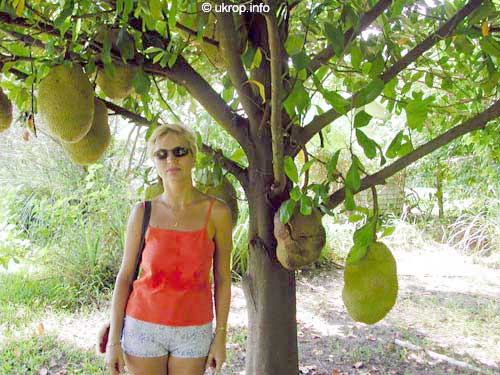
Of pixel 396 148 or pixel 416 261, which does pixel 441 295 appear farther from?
pixel 396 148

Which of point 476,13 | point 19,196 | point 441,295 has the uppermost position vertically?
point 476,13

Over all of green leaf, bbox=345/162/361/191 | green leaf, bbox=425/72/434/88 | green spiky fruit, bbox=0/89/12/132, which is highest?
green leaf, bbox=425/72/434/88

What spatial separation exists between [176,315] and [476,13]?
42.1 inches

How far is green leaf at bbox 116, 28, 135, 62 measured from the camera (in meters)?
1.26

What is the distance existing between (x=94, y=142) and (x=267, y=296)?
2.50 feet

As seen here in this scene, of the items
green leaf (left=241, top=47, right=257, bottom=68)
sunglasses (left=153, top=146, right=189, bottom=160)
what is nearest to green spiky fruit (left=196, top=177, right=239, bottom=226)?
sunglasses (left=153, top=146, right=189, bottom=160)

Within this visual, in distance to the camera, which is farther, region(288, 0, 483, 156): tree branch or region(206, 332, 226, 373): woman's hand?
region(206, 332, 226, 373): woman's hand

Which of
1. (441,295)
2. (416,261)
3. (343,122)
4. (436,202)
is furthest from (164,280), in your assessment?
(436,202)

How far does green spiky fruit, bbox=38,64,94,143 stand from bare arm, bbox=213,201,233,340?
478mm

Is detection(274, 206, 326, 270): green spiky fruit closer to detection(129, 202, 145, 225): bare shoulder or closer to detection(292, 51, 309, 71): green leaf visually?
detection(129, 202, 145, 225): bare shoulder

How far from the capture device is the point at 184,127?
58.4 inches

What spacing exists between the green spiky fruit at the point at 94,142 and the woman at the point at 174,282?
24 centimetres

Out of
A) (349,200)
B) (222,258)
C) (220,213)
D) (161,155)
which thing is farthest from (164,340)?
(349,200)

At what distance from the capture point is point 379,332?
3262mm
